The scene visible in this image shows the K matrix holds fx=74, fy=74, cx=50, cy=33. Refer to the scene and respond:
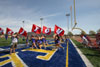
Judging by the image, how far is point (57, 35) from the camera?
8422 mm

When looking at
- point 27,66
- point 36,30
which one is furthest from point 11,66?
point 36,30

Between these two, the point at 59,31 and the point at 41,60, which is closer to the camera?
the point at 41,60

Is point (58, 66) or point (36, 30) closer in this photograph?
point (58, 66)

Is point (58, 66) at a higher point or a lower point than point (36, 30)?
lower

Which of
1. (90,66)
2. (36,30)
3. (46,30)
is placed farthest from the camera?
(46,30)

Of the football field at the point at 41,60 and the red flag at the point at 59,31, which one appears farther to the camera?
the red flag at the point at 59,31

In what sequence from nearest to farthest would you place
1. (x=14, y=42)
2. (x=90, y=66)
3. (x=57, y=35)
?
1. (x=90, y=66)
2. (x=14, y=42)
3. (x=57, y=35)

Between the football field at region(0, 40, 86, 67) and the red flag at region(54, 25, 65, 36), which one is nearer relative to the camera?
the football field at region(0, 40, 86, 67)

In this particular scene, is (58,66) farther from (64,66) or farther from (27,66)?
(27,66)

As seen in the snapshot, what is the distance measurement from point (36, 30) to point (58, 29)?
12.0 ft

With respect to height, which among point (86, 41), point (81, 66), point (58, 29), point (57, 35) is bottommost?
point (81, 66)

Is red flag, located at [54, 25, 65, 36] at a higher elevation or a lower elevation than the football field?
higher

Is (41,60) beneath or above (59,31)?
beneath

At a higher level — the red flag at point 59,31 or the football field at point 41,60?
the red flag at point 59,31
